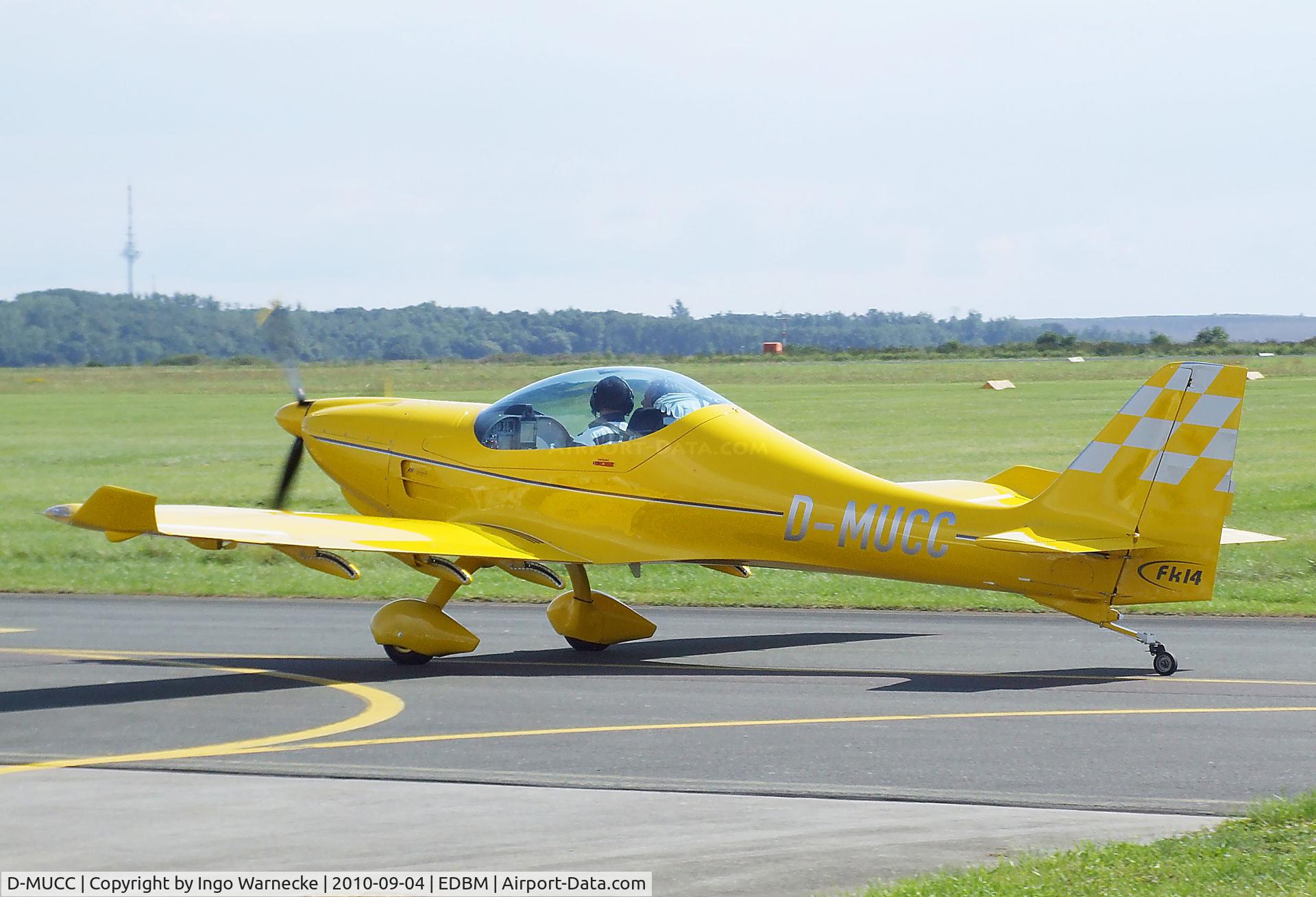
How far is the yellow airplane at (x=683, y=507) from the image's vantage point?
1059cm

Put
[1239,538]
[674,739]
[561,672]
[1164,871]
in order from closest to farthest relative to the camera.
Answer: [1164,871] → [674,739] → [1239,538] → [561,672]

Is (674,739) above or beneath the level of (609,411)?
beneath

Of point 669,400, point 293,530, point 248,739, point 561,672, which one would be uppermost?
point 669,400

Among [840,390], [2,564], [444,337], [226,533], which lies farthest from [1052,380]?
[226,533]

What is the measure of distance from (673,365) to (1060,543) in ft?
266

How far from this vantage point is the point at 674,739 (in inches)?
372

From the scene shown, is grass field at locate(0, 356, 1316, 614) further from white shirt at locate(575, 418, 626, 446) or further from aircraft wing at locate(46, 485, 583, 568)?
white shirt at locate(575, 418, 626, 446)

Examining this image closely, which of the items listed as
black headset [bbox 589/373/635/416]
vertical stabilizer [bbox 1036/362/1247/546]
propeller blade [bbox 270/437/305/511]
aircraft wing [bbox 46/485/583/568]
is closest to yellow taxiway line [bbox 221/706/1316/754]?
vertical stabilizer [bbox 1036/362/1247/546]

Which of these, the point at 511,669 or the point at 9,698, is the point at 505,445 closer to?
the point at 511,669

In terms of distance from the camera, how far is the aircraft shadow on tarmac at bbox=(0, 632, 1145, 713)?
11195 millimetres

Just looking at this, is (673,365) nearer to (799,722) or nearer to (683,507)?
(683,507)

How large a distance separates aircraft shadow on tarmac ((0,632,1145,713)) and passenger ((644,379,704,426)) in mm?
2133

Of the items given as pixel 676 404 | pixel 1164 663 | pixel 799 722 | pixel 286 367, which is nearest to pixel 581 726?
pixel 799 722

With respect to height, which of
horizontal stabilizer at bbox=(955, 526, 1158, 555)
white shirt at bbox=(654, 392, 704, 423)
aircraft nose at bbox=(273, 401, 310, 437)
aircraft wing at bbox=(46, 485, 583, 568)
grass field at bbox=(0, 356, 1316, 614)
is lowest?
grass field at bbox=(0, 356, 1316, 614)
